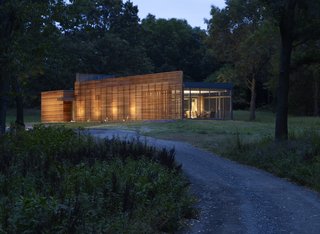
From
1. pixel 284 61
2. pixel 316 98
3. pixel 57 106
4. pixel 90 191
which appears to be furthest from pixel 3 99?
pixel 316 98

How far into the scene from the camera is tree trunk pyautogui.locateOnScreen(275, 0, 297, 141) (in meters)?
Answer: 19.3

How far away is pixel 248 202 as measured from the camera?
1064cm

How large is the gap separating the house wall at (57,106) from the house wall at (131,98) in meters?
1.29

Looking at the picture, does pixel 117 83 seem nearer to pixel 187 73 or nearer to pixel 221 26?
pixel 221 26

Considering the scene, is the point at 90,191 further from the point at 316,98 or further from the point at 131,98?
the point at 316,98

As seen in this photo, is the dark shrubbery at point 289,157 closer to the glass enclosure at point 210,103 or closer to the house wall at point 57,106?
the glass enclosure at point 210,103

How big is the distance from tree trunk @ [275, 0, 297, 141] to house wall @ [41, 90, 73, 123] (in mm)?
41530

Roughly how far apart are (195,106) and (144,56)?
22186 millimetres

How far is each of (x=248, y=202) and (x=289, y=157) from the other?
5.27 metres

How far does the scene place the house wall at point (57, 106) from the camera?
59000 millimetres

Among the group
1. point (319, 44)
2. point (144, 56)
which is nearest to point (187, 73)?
point (144, 56)

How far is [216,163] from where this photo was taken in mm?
16969

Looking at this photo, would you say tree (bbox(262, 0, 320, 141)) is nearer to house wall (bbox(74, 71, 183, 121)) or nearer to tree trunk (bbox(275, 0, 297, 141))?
tree trunk (bbox(275, 0, 297, 141))

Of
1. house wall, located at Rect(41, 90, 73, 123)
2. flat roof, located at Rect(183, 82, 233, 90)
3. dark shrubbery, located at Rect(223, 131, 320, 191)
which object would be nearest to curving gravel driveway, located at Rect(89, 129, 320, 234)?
dark shrubbery, located at Rect(223, 131, 320, 191)
